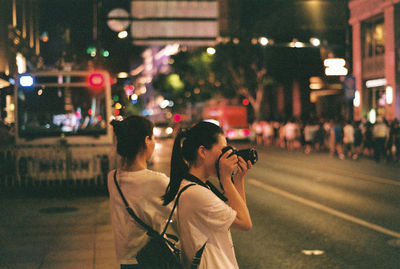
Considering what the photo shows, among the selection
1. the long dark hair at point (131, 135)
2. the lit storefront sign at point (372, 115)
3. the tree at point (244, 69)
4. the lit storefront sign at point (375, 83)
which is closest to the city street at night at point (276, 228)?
the long dark hair at point (131, 135)

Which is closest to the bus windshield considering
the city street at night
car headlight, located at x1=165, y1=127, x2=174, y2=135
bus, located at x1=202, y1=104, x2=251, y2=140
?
the city street at night

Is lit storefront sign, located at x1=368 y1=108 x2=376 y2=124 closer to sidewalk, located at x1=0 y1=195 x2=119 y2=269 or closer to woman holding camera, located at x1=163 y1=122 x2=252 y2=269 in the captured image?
sidewalk, located at x1=0 y1=195 x2=119 y2=269

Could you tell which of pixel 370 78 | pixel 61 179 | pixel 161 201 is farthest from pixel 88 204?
pixel 370 78

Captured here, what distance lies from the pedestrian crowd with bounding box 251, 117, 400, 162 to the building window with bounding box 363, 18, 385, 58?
5822 millimetres

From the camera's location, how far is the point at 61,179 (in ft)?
43.9

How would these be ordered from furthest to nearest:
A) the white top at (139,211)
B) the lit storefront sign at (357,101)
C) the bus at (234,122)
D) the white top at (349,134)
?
the bus at (234,122)
the lit storefront sign at (357,101)
the white top at (349,134)
the white top at (139,211)

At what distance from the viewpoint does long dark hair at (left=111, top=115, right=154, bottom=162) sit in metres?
3.36

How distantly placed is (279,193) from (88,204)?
15.4ft

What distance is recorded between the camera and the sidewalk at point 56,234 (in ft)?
21.5

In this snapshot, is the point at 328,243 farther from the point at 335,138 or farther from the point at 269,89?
the point at 269,89

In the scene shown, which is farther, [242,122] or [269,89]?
[269,89]

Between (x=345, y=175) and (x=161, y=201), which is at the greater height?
(x=161, y=201)

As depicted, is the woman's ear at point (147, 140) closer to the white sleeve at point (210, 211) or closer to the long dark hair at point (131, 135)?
the long dark hair at point (131, 135)

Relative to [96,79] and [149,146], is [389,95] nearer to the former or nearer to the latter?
[96,79]
